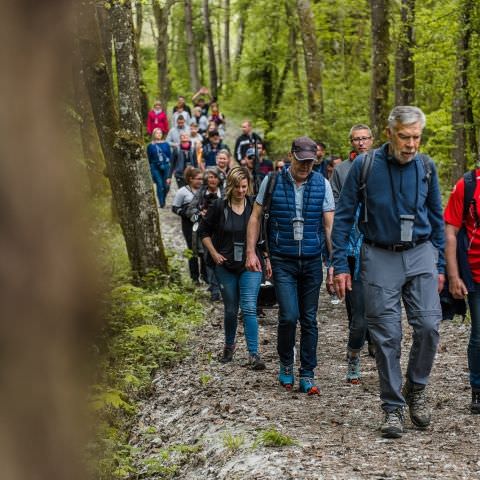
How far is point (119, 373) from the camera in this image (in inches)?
359

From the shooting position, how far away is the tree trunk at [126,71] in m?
12.3

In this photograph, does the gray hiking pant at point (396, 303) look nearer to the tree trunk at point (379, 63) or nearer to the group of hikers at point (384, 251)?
the group of hikers at point (384, 251)

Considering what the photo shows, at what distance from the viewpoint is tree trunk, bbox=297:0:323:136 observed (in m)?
22.1

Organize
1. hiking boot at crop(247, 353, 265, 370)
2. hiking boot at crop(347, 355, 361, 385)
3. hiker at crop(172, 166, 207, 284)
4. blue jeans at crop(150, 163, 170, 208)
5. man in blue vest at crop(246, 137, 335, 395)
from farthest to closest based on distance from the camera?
blue jeans at crop(150, 163, 170, 208)
hiker at crop(172, 166, 207, 284)
hiking boot at crop(247, 353, 265, 370)
hiking boot at crop(347, 355, 361, 385)
man in blue vest at crop(246, 137, 335, 395)

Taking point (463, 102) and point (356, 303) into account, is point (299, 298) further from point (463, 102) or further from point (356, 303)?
point (463, 102)

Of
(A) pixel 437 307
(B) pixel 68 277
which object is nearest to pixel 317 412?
(A) pixel 437 307

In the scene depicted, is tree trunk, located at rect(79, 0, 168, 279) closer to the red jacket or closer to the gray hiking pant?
the gray hiking pant

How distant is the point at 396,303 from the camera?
614cm

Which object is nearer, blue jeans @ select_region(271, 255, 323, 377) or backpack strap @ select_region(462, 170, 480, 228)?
backpack strap @ select_region(462, 170, 480, 228)

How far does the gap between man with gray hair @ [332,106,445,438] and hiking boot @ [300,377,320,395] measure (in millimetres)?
1626

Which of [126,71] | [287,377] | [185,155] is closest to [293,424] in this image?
[287,377]

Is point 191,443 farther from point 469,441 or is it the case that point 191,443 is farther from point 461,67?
point 461,67

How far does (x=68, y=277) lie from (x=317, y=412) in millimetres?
5740

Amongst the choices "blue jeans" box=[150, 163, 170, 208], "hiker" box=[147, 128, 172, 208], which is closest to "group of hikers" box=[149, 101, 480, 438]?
"hiker" box=[147, 128, 172, 208]
